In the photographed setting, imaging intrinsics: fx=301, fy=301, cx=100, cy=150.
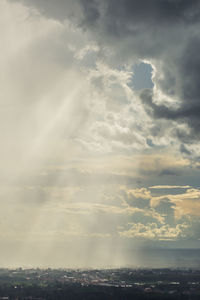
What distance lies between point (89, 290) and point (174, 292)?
45956 millimetres

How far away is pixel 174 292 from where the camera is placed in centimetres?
16288

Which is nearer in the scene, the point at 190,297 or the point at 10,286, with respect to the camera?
the point at 190,297

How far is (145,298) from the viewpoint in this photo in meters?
147

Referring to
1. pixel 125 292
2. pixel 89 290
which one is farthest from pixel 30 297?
pixel 125 292

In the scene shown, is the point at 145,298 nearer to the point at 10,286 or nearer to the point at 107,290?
the point at 107,290

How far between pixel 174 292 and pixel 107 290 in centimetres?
3627

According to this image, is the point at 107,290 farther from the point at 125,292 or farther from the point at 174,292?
the point at 174,292

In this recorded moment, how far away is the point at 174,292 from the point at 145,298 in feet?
80.3

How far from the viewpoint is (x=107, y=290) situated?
532 ft

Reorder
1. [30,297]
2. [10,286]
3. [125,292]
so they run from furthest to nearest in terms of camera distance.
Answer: [10,286] < [125,292] < [30,297]

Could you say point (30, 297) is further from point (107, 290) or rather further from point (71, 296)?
point (107, 290)

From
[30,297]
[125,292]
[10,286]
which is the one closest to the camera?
[30,297]

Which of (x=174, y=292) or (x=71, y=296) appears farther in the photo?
(x=174, y=292)

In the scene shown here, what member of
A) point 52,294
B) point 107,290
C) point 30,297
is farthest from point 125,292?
point 30,297
